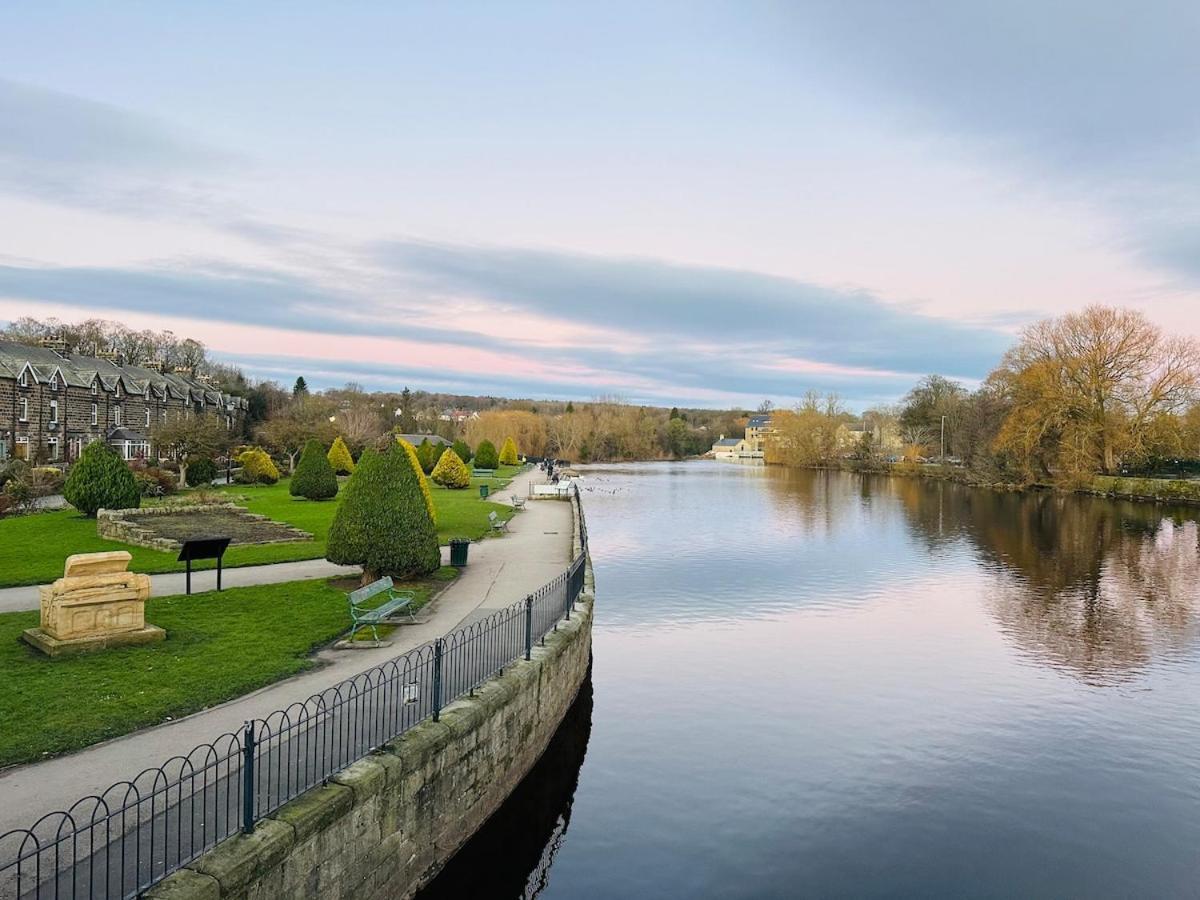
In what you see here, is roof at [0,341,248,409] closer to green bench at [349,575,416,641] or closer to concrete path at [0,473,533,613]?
concrete path at [0,473,533,613]

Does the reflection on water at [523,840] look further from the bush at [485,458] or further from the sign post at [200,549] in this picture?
the bush at [485,458]

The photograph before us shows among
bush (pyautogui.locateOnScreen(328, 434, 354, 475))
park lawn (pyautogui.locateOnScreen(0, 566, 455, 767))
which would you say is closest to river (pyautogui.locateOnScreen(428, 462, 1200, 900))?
park lawn (pyautogui.locateOnScreen(0, 566, 455, 767))

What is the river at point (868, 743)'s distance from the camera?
9.02 meters

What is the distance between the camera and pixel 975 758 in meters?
11.8

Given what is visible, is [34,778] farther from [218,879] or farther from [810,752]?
[810,752]

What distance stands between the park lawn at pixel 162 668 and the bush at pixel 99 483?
13.8 meters

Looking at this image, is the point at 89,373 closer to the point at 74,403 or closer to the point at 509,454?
the point at 74,403

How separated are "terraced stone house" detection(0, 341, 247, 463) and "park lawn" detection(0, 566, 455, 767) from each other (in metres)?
32.5

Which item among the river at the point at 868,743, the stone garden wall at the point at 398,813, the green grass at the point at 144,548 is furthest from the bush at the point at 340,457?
the stone garden wall at the point at 398,813

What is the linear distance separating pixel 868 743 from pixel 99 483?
24.4 m

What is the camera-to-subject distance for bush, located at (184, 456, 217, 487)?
37750 mm

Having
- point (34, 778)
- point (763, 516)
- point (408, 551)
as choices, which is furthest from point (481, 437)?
point (34, 778)

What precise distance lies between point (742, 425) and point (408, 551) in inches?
6399

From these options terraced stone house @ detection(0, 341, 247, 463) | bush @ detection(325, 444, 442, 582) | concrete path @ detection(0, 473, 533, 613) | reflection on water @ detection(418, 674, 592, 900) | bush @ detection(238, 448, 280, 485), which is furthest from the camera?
terraced stone house @ detection(0, 341, 247, 463)
